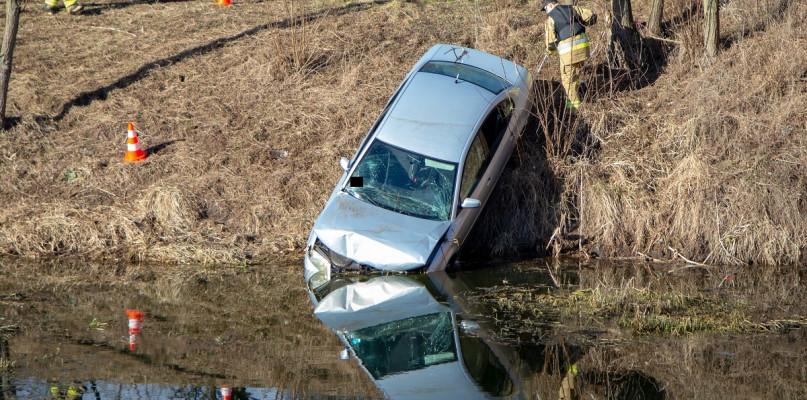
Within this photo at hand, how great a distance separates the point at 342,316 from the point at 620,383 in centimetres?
275

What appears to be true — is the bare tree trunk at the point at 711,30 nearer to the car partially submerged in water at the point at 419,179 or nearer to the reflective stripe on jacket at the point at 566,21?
the reflective stripe on jacket at the point at 566,21

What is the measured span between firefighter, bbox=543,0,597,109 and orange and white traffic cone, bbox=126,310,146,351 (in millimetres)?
6392

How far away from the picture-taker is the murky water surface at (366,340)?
655 cm

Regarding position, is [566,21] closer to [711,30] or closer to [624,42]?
[624,42]

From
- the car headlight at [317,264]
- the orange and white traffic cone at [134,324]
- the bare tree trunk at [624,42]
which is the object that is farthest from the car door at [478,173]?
the bare tree trunk at [624,42]

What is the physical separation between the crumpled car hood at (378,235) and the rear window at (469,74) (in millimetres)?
2099

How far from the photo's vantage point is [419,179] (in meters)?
8.91

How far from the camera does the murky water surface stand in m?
6.55

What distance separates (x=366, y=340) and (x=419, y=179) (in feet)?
7.13

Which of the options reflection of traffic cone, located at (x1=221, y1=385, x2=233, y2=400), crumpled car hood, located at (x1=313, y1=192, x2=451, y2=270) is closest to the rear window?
crumpled car hood, located at (x1=313, y1=192, x2=451, y2=270)

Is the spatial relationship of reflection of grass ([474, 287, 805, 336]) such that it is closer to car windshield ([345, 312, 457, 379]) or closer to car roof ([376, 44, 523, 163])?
car windshield ([345, 312, 457, 379])

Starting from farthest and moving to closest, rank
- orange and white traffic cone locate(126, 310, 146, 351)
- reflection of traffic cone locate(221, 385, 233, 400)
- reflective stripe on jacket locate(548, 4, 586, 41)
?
reflective stripe on jacket locate(548, 4, 586, 41) < orange and white traffic cone locate(126, 310, 146, 351) < reflection of traffic cone locate(221, 385, 233, 400)

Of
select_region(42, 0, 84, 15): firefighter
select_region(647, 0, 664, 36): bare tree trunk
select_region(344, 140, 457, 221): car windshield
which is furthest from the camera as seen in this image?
select_region(42, 0, 84, 15): firefighter

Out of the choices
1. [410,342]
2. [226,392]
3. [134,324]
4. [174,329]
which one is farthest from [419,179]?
[226,392]
